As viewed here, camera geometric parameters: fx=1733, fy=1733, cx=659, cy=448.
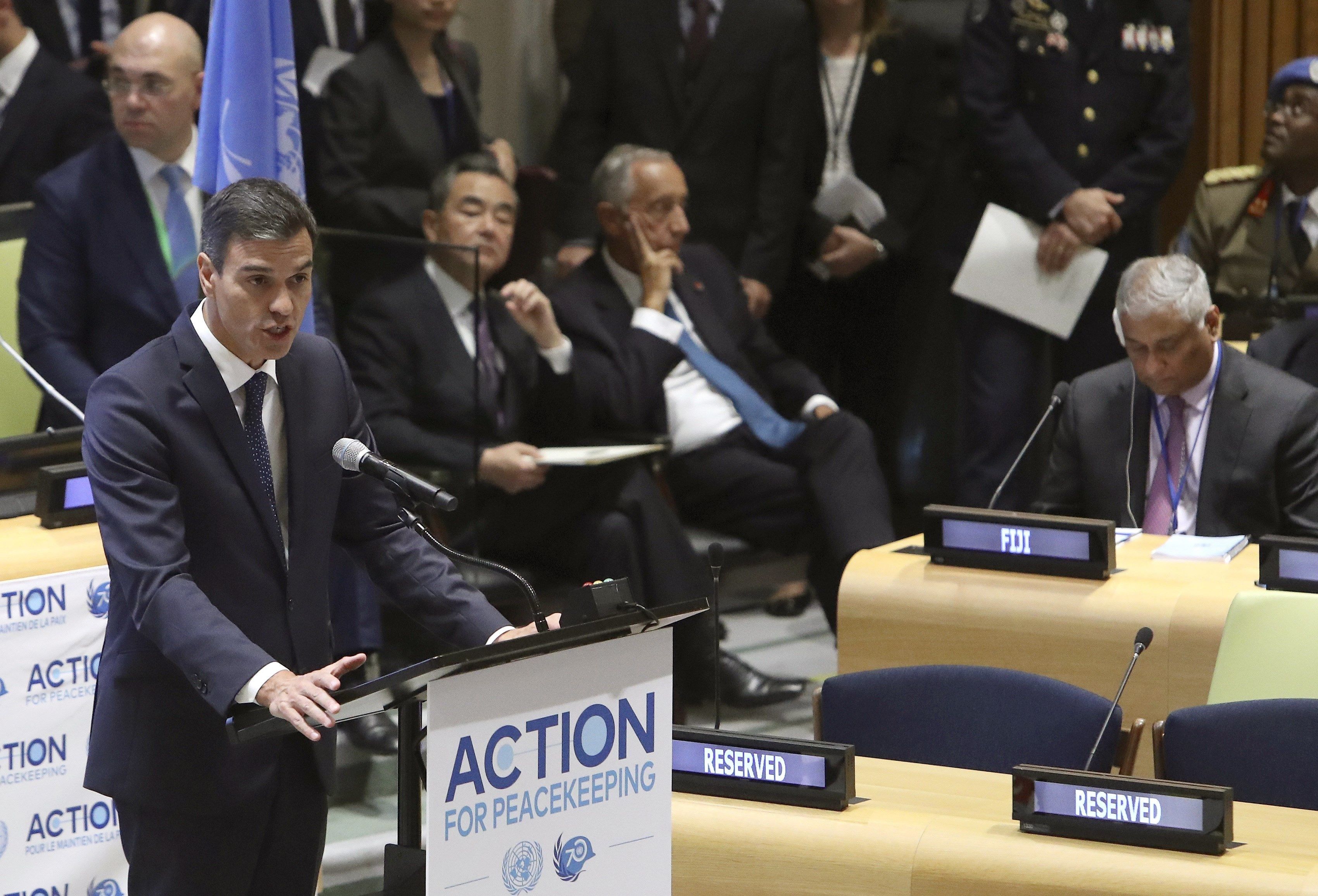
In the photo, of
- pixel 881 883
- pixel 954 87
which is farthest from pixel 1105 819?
pixel 954 87

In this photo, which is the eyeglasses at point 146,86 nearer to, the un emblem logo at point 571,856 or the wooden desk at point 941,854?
the wooden desk at point 941,854

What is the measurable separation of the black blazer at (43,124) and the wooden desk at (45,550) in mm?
1572

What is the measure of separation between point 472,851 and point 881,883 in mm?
558

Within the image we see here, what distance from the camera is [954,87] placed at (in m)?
5.88

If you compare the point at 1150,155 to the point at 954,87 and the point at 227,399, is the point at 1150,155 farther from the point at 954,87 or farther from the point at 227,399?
the point at 227,399

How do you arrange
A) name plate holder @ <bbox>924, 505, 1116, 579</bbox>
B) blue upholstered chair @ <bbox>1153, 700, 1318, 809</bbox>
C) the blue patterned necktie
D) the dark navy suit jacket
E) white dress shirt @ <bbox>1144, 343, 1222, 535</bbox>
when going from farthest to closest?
1. white dress shirt @ <bbox>1144, 343, 1222, 535</bbox>
2. name plate holder @ <bbox>924, 505, 1116, 579</bbox>
3. blue upholstered chair @ <bbox>1153, 700, 1318, 809</bbox>
4. the blue patterned necktie
5. the dark navy suit jacket

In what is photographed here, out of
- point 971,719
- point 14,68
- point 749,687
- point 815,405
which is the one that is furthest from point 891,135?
point 971,719

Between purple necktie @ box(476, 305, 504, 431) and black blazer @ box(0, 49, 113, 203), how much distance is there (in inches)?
45.2

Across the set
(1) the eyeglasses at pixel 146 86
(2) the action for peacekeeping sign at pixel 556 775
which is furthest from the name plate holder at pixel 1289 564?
(1) the eyeglasses at pixel 146 86

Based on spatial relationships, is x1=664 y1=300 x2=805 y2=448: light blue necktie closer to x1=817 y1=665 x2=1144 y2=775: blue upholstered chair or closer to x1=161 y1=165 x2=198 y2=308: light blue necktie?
x1=161 y1=165 x2=198 y2=308: light blue necktie

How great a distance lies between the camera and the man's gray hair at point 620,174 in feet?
16.1

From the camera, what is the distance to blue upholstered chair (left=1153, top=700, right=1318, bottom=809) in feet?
8.11

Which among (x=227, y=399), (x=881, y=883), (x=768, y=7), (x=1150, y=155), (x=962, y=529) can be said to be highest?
(x=768, y=7)

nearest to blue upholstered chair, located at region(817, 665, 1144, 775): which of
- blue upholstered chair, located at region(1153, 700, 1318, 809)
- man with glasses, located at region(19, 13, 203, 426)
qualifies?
blue upholstered chair, located at region(1153, 700, 1318, 809)
